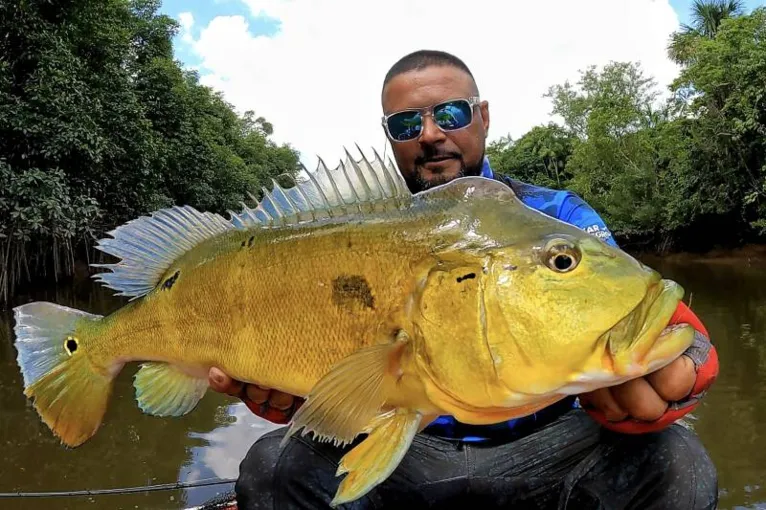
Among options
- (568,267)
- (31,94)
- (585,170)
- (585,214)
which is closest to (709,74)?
(585,170)

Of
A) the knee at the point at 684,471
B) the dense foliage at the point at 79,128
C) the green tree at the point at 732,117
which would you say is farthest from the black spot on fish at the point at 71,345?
the green tree at the point at 732,117

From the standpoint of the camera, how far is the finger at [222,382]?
192 centimetres

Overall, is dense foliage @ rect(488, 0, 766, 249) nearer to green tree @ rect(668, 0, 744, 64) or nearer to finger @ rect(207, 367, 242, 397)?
green tree @ rect(668, 0, 744, 64)

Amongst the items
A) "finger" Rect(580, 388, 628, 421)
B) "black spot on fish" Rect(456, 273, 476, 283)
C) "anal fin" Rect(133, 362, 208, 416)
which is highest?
"black spot on fish" Rect(456, 273, 476, 283)

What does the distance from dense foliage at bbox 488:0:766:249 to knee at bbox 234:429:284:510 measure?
829 inches

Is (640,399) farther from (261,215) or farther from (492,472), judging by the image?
(261,215)

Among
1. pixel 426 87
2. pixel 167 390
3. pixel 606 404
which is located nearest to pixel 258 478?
pixel 167 390

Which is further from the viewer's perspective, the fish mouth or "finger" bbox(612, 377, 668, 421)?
"finger" bbox(612, 377, 668, 421)

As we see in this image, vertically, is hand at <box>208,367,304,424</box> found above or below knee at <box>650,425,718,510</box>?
above

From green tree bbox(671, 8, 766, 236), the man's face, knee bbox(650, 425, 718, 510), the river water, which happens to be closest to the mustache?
the man's face

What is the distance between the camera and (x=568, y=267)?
4.45 ft

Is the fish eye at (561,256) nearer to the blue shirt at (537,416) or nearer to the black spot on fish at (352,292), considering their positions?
the black spot on fish at (352,292)

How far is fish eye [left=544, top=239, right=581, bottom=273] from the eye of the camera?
1.36 metres

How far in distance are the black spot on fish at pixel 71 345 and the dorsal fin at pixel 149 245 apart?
23cm
